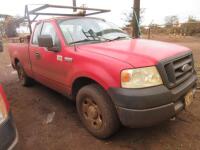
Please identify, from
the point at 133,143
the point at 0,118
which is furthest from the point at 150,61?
the point at 0,118

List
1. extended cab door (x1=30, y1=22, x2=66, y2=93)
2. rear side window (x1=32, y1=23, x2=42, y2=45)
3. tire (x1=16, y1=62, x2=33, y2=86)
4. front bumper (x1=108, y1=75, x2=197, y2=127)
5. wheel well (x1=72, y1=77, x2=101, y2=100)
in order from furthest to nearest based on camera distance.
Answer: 1. tire (x1=16, y1=62, x2=33, y2=86)
2. rear side window (x1=32, y1=23, x2=42, y2=45)
3. extended cab door (x1=30, y1=22, x2=66, y2=93)
4. wheel well (x1=72, y1=77, x2=101, y2=100)
5. front bumper (x1=108, y1=75, x2=197, y2=127)

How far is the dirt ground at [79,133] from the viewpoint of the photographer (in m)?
2.90

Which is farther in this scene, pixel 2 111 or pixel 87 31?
pixel 87 31

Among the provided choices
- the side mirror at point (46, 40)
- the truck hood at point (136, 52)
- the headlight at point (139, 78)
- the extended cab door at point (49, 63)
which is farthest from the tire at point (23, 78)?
the headlight at point (139, 78)

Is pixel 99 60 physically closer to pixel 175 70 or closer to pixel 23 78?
pixel 175 70

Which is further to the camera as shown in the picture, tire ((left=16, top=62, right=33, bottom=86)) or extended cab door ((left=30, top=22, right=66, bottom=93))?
tire ((left=16, top=62, right=33, bottom=86))

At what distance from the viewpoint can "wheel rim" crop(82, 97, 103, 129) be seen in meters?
2.95

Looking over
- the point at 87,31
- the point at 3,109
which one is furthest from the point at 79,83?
the point at 3,109

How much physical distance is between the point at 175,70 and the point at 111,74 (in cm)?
85

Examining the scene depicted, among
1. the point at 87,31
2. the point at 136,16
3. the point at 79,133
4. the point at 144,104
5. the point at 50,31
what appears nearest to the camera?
the point at 144,104

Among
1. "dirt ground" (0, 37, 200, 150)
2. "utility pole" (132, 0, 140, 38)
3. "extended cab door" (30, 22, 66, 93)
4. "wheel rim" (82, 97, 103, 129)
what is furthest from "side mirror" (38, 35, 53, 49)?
"utility pole" (132, 0, 140, 38)

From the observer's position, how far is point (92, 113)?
3.03 m

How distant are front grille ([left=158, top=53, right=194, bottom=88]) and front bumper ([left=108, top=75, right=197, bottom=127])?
0.12m

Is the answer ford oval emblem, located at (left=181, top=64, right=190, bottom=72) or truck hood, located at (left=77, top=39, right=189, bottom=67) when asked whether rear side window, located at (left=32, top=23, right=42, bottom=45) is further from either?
ford oval emblem, located at (left=181, top=64, right=190, bottom=72)
